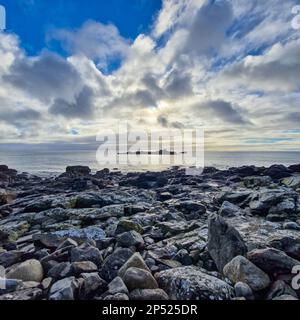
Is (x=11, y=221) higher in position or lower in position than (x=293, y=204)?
lower

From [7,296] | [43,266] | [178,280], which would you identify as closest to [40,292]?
[7,296]

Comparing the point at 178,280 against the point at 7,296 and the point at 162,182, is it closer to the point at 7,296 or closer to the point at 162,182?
the point at 7,296

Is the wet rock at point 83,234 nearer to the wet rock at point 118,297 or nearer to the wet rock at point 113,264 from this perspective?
the wet rock at point 113,264

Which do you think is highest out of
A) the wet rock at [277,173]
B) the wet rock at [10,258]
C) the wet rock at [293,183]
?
the wet rock at [277,173]

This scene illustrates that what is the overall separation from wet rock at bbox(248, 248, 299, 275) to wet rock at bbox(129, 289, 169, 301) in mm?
1839

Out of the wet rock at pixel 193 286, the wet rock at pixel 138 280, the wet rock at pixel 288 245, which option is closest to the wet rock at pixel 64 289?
the wet rock at pixel 138 280

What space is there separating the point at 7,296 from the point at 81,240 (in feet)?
9.52

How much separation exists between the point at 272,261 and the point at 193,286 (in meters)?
1.71

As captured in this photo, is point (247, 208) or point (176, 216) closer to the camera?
point (176, 216)

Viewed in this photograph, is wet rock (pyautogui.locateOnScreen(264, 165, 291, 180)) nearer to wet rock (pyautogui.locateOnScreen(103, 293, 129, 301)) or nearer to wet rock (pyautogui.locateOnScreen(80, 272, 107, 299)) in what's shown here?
wet rock (pyautogui.locateOnScreen(80, 272, 107, 299))

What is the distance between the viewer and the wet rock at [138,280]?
429 cm

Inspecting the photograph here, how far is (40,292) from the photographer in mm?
4215

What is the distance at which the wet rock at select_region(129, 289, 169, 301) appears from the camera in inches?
156

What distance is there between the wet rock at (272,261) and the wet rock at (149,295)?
184 cm
